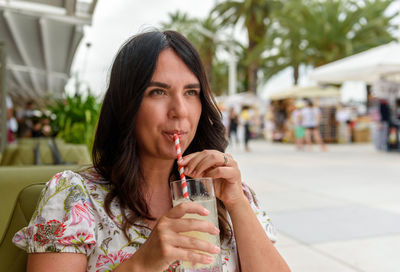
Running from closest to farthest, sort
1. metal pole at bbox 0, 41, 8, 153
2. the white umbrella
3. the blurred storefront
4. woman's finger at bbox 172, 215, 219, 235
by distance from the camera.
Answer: woman's finger at bbox 172, 215, 219, 235 < metal pole at bbox 0, 41, 8, 153 < the white umbrella < the blurred storefront

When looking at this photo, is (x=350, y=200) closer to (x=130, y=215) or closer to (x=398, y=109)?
(x=130, y=215)

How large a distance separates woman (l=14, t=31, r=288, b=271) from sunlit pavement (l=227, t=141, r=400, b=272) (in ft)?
6.16

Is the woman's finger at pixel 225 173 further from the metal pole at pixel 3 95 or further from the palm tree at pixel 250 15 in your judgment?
the palm tree at pixel 250 15

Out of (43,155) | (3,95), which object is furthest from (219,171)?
(3,95)

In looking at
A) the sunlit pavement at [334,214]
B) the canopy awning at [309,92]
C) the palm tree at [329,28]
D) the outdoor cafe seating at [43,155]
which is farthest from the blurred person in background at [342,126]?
the outdoor cafe seating at [43,155]

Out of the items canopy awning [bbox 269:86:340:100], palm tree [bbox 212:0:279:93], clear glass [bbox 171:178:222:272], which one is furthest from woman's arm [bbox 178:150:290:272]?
palm tree [bbox 212:0:279:93]

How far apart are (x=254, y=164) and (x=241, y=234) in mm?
8625

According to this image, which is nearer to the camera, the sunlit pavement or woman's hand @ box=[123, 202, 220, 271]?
woman's hand @ box=[123, 202, 220, 271]

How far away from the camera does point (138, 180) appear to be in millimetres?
1388

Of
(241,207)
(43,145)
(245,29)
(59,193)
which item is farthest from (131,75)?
(245,29)

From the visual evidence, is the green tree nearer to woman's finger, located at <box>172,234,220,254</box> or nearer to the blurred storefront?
woman's finger, located at <box>172,234,220,254</box>

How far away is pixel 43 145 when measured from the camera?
402 cm

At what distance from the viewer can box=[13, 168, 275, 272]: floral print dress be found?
1.12 metres

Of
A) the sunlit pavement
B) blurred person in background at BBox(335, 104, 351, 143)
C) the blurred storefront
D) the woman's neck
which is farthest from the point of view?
the blurred storefront
